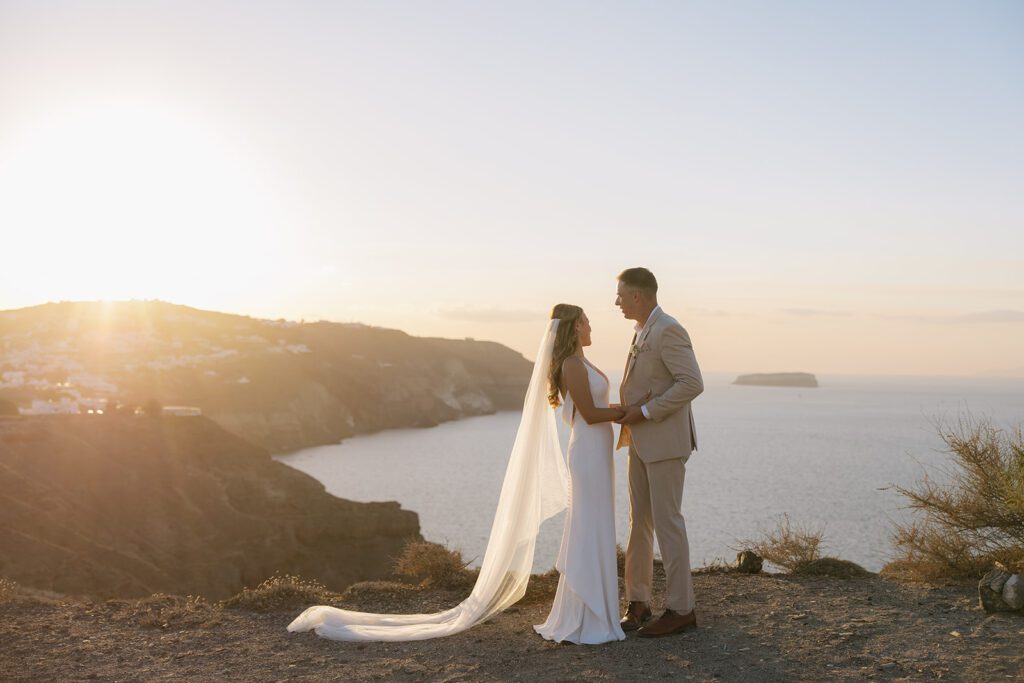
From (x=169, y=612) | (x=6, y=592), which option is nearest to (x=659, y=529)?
(x=169, y=612)

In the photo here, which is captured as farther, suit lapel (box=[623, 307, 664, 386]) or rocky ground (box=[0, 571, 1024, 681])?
suit lapel (box=[623, 307, 664, 386])

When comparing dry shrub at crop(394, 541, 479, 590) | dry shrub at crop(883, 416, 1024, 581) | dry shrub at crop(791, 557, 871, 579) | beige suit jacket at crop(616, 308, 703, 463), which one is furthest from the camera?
dry shrub at crop(394, 541, 479, 590)

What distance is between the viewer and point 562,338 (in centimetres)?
616

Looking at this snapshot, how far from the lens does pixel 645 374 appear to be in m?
6.02

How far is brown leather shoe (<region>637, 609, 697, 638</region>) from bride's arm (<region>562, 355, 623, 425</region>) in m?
1.55

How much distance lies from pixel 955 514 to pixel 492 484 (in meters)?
62.5

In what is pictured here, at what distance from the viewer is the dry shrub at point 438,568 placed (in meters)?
8.21

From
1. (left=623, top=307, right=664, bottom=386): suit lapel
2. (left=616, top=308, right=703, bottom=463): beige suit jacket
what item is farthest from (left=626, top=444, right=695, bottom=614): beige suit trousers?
(left=623, top=307, right=664, bottom=386): suit lapel

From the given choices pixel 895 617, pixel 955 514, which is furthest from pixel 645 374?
pixel 955 514

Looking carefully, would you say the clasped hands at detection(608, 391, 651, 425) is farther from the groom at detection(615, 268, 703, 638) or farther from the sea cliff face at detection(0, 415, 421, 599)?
the sea cliff face at detection(0, 415, 421, 599)

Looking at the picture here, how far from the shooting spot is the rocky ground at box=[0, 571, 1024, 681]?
5359mm

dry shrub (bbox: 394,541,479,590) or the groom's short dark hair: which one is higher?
the groom's short dark hair

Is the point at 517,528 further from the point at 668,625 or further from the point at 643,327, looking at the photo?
the point at 643,327

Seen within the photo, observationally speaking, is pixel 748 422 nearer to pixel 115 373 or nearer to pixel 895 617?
pixel 115 373
